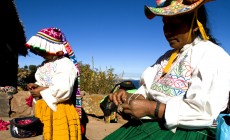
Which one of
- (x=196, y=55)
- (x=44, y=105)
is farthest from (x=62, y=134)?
(x=196, y=55)

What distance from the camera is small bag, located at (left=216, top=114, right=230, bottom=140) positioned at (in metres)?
1.29

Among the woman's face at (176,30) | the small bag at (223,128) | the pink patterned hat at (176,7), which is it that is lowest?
the small bag at (223,128)

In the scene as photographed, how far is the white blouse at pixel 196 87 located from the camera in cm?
136

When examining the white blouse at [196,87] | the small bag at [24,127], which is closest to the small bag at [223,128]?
the white blouse at [196,87]

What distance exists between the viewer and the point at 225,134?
1293mm

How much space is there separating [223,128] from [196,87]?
25cm

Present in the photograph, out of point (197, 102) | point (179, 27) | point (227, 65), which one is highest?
point (179, 27)

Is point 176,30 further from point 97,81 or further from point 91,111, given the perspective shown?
point 97,81

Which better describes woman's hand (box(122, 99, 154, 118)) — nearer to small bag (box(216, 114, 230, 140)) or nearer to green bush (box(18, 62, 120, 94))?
small bag (box(216, 114, 230, 140))

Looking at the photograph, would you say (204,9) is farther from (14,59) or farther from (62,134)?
(14,59)

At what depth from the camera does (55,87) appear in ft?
10.8

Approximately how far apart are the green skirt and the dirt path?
326 cm

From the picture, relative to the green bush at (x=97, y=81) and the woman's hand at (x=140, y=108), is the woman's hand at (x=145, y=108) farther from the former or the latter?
the green bush at (x=97, y=81)

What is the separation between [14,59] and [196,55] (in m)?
16.2
